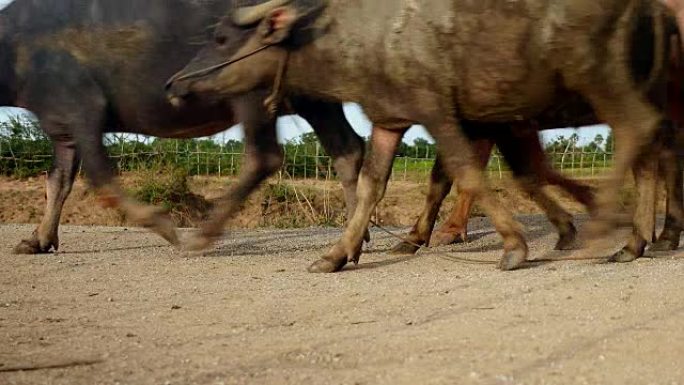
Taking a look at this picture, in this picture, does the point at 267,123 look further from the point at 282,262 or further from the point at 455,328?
the point at 455,328

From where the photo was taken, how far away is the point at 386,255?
799cm

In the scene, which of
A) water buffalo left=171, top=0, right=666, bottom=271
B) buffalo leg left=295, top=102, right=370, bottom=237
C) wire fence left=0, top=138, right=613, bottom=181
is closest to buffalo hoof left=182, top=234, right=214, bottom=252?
buffalo leg left=295, top=102, right=370, bottom=237

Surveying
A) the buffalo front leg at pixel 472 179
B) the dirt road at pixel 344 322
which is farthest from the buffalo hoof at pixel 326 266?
the buffalo front leg at pixel 472 179

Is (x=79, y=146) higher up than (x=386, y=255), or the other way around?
(x=79, y=146)

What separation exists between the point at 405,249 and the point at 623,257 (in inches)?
67.9

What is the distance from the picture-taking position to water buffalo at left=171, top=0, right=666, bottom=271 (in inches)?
249

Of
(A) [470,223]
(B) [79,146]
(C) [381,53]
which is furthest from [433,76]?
(A) [470,223]

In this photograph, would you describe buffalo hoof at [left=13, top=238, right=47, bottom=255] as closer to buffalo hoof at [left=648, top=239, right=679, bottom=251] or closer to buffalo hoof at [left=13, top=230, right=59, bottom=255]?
buffalo hoof at [left=13, top=230, right=59, bottom=255]

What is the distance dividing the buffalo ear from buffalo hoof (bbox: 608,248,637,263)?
95.6 inches

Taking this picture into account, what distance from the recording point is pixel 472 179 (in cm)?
664

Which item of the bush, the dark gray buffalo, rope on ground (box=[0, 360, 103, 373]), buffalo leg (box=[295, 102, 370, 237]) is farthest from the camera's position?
the bush

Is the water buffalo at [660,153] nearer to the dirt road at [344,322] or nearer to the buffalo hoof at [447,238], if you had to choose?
the buffalo hoof at [447,238]

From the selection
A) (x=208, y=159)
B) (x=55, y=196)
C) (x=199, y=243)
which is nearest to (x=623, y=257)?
(x=199, y=243)

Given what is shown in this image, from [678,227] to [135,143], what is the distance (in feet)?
41.5
